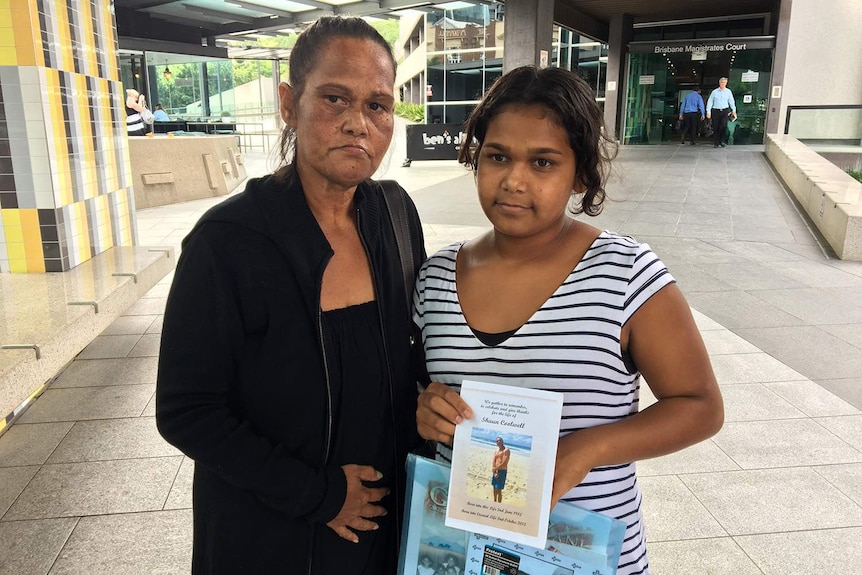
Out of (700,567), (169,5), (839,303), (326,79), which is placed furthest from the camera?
(169,5)

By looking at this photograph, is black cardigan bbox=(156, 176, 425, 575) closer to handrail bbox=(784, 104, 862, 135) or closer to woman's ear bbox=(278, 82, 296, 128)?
woman's ear bbox=(278, 82, 296, 128)

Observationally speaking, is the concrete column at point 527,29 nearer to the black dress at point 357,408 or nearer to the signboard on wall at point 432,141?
the signboard on wall at point 432,141

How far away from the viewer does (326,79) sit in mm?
1457

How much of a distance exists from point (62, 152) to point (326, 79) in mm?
3755

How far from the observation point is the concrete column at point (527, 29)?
17.2 meters

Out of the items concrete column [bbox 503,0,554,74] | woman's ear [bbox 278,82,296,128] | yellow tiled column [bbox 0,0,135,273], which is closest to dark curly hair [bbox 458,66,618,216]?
woman's ear [bbox 278,82,296,128]

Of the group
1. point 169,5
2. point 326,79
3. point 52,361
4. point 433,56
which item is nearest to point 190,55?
point 169,5

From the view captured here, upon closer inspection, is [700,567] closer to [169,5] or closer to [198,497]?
[198,497]

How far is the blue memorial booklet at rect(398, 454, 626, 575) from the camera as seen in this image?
1.23 meters

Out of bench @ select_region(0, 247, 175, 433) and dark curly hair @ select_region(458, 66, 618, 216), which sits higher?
dark curly hair @ select_region(458, 66, 618, 216)

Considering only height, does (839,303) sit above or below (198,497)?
below

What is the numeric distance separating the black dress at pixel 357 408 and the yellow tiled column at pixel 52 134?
372 centimetres

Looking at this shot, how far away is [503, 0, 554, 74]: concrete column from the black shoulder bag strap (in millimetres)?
16707

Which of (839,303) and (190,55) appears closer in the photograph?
(839,303)
